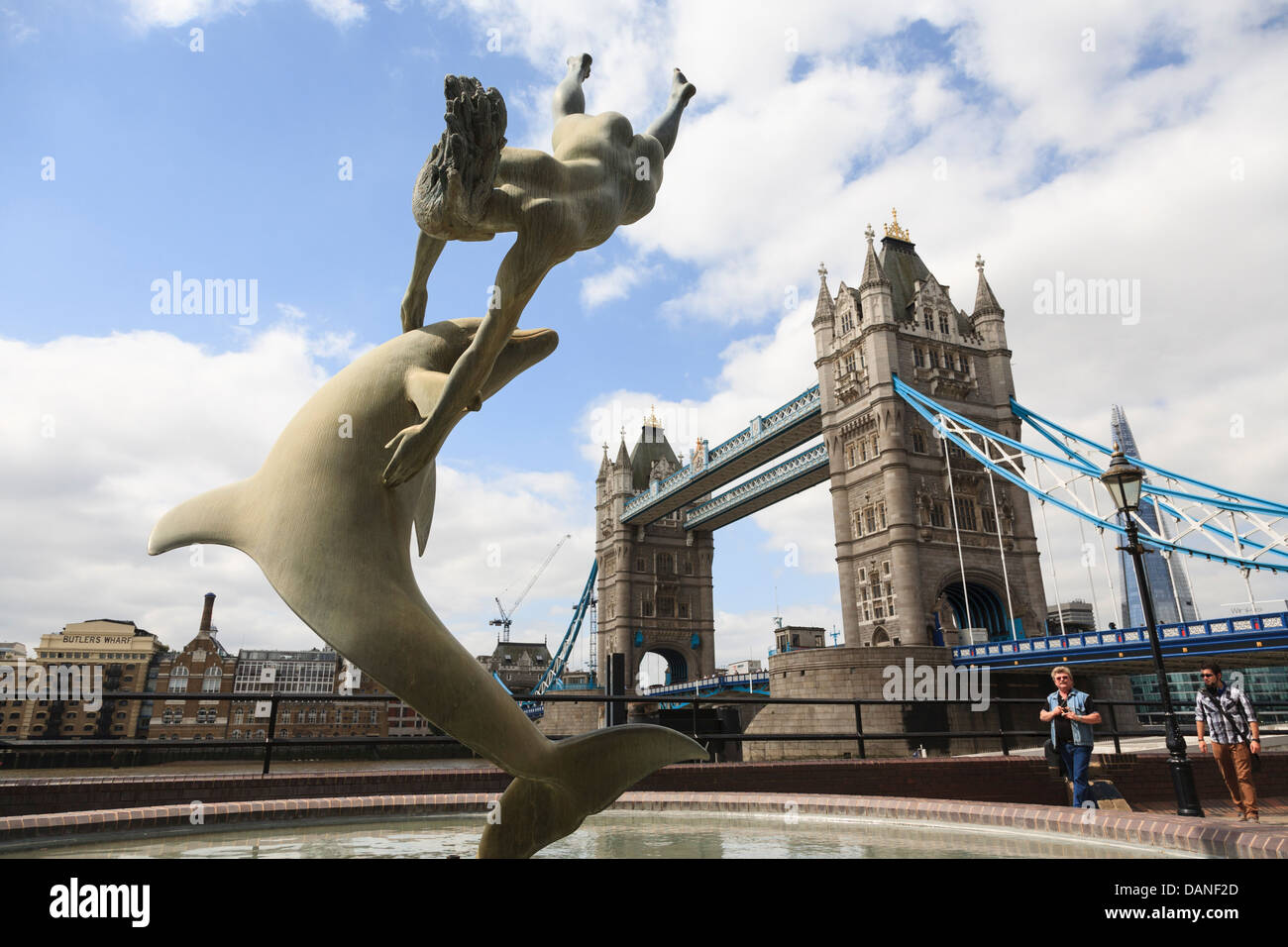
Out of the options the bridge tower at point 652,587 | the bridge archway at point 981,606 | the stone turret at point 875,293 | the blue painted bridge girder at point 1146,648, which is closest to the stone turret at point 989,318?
the stone turret at point 875,293

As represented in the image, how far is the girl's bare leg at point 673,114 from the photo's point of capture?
11.9 feet

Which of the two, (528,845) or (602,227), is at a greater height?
(602,227)

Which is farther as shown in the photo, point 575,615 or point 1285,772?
point 575,615

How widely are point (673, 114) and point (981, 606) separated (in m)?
33.7

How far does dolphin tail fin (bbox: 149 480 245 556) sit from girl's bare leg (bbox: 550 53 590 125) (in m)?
2.17

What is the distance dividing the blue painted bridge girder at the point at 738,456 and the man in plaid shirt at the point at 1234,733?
98.5ft

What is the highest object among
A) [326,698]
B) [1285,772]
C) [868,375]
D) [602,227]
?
[868,375]

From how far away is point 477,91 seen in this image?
8.50 feet

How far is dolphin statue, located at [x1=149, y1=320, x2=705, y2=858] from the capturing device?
2684 mm

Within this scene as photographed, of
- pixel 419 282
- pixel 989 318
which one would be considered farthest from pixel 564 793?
pixel 989 318

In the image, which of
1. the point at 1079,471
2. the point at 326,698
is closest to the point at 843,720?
the point at 1079,471

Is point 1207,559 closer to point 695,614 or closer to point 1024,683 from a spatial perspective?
point 1024,683

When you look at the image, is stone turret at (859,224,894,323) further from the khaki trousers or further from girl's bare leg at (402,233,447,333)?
girl's bare leg at (402,233,447,333)
